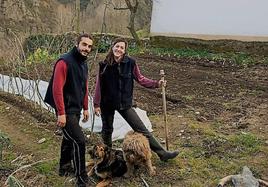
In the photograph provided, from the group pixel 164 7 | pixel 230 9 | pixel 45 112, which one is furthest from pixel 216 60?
pixel 45 112

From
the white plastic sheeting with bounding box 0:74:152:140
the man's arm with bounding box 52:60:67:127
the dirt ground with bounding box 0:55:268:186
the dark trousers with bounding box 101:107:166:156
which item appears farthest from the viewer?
the white plastic sheeting with bounding box 0:74:152:140

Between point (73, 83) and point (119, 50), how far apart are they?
22.7 inches

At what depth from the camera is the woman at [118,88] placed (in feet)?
15.4

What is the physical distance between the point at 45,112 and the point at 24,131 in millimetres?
670

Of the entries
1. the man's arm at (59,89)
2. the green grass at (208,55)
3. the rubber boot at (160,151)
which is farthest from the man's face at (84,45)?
the green grass at (208,55)

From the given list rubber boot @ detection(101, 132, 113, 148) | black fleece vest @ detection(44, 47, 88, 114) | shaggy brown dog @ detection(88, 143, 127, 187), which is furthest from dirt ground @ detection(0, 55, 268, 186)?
black fleece vest @ detection(44, 47, 88, 114)

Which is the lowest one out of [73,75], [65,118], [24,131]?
[24,131]

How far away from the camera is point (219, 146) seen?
5574 millimetres

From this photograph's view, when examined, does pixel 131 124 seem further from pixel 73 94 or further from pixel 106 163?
pixel 73 94

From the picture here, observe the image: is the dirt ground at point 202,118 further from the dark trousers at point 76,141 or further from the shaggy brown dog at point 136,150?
the dark trousers at point 76,141

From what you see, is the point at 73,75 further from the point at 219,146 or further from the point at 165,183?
the point at 219,146

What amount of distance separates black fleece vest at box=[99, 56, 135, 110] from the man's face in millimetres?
400

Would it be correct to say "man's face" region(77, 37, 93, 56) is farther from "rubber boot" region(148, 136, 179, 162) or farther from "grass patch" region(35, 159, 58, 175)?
"grass patch" region(35, 159, 58, 175)

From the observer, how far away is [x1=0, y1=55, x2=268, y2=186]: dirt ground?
4.95m
